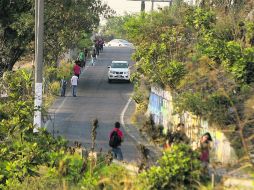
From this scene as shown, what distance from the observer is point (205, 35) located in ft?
105

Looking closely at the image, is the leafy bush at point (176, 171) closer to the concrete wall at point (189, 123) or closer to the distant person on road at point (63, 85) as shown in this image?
the concrete wall at point (189, 123)

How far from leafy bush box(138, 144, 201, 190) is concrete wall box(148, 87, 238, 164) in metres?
2.79

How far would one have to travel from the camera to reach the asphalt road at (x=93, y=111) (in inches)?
1191

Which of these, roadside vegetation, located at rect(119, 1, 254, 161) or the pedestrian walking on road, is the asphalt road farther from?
roadside vegetation, located at rect(119, 1, 254, 161)

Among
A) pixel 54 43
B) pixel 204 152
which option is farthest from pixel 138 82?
pixel 204 152

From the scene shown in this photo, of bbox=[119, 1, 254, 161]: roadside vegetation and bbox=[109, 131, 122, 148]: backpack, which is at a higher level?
bbox=[119, 1, 254, 161]: roadside vegetation

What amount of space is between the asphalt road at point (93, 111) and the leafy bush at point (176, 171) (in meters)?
10.6

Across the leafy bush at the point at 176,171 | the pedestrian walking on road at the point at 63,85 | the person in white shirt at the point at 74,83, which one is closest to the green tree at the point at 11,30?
the pedestrian walking on road at the point at 63,85

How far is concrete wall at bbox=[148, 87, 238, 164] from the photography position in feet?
71.9

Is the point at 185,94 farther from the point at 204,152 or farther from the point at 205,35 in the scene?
the point at 204,152

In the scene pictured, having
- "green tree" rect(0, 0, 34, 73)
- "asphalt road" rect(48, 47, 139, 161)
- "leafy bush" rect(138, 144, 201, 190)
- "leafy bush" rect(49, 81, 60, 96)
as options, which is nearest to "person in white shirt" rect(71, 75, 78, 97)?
"asphalt road" rect(48, 47, 139, 161)

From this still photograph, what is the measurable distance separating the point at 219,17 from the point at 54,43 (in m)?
11.6

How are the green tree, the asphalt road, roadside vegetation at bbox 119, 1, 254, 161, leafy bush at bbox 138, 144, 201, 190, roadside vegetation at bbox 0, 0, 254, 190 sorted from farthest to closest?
1. the green tree
2. the asphalt road
3. roadside vegetation at bbox 119, 1, 254, 161
4. roadside vegetation at bbox 0, 0, 254, 190
5. leafy bush at bbox 138, 144, 201, 190

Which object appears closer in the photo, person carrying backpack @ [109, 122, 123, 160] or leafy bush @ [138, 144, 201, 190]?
leafy bush @ [138, 144, 201, 190]
